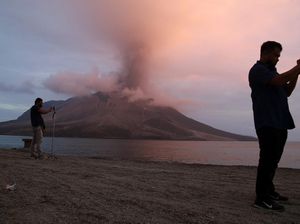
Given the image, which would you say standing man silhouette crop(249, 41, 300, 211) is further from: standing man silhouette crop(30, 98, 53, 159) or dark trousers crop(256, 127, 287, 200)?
standing man silhouette crop(30, 98, 53, 159)

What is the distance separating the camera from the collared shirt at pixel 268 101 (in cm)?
591

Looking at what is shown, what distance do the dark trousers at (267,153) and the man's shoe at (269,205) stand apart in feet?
0.24

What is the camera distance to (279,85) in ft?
19.1

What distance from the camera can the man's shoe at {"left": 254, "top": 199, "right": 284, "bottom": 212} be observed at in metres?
5.72

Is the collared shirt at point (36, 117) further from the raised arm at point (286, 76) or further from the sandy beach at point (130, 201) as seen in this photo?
the raised arm at point (286, 76)

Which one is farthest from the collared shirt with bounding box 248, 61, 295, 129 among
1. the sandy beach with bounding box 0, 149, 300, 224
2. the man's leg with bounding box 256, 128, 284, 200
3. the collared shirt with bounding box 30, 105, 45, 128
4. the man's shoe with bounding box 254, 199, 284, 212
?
the collared shirt with bounding box 30, 105, 45, 128

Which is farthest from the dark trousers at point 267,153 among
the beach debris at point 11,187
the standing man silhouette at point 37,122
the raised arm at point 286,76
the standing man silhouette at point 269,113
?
the standing man silhouette at point 37,122

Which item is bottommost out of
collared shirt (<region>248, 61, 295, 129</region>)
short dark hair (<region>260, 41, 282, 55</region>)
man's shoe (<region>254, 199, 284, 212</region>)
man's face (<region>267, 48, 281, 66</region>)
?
man's shoe (<region>254, 199, 284, 212</region>)

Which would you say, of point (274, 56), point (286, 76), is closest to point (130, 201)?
point (286, 76)

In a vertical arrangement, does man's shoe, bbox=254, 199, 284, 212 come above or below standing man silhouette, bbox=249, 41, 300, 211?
below

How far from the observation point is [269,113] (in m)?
5.94

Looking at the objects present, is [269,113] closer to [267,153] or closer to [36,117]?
[267,153]

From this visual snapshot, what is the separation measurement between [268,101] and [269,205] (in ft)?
4.70

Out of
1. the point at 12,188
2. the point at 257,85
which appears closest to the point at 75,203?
the point at 12,188
